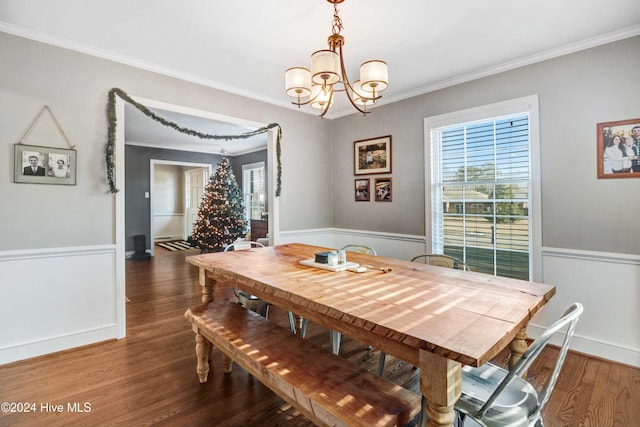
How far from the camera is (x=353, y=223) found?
176 inches

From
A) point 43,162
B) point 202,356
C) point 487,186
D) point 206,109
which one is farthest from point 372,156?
point 43,162

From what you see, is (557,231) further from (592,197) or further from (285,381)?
(285,381)

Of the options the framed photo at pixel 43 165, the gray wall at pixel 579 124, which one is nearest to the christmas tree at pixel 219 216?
the framed photo at pixel 43 165

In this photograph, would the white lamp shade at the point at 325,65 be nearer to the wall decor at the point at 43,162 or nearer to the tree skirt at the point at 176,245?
the wall decor at the point at 43,162

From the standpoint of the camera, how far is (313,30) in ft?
7.90

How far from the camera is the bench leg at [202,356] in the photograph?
2168 mm

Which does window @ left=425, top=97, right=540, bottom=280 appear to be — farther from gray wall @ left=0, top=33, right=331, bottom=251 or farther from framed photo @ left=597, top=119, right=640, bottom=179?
gray wall @ left=0, top=33, right=331, bottom=251

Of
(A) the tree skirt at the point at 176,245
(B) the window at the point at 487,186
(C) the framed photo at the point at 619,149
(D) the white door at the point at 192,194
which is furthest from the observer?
(D) the white door at the point at 192,194

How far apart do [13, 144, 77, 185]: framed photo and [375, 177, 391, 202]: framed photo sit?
326 centimetres

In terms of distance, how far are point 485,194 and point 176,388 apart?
3.26 metres

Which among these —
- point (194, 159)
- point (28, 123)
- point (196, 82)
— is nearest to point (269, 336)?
point (28, 123)

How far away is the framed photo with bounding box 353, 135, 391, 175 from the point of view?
158 inches

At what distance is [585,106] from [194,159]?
7.51 m

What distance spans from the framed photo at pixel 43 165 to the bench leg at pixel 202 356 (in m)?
1.82
